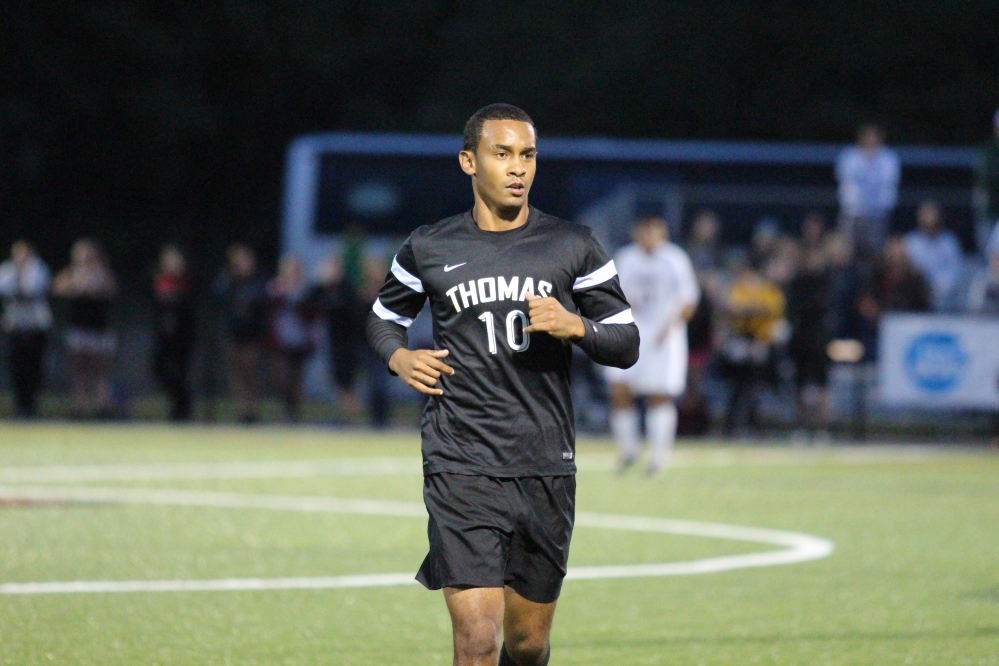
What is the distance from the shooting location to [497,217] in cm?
580

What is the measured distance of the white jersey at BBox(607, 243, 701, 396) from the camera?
15750 millimetres

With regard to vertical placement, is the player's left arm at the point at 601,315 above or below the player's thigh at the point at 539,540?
above

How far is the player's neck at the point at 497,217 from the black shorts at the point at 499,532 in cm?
85

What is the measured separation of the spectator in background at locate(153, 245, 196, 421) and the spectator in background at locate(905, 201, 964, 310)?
30.4ft

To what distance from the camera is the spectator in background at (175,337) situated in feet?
75.0

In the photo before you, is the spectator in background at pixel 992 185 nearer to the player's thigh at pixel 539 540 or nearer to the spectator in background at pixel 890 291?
the spectator in background at pixel 890 291

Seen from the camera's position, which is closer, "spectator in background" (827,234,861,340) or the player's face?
the player's face

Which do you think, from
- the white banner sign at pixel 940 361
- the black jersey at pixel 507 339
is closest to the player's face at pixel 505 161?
the black jersey at pixel 507 339

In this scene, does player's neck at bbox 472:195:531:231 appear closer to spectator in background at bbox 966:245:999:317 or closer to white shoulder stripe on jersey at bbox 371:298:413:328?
white shoulder stripe on jersey at bbox 371:298:413:328

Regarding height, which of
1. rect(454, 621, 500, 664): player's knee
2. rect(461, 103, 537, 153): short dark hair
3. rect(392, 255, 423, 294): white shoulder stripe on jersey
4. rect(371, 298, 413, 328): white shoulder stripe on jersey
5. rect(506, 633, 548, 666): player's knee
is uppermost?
rect(461, 103, 537, 153): short dark hair

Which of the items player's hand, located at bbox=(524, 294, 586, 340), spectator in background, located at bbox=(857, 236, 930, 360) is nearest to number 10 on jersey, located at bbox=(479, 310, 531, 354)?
player's hand, located at bbox=(524, 294, 586, 340)

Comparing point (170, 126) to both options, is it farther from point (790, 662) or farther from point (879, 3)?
point (790, 662)

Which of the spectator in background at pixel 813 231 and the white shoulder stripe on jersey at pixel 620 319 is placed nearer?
the white shoulder stripe on jersey at pixel 620 319

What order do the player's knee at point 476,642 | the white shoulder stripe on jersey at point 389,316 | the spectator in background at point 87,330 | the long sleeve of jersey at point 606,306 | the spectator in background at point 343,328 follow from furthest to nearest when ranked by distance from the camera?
the spectator in background at point 343,328 < the spectator in background at point 87,330 < the white shoulder stripe on jersey at point 389,316 < the long sleeve of jersey at point 606,306 < the player's knee at point 476,642
